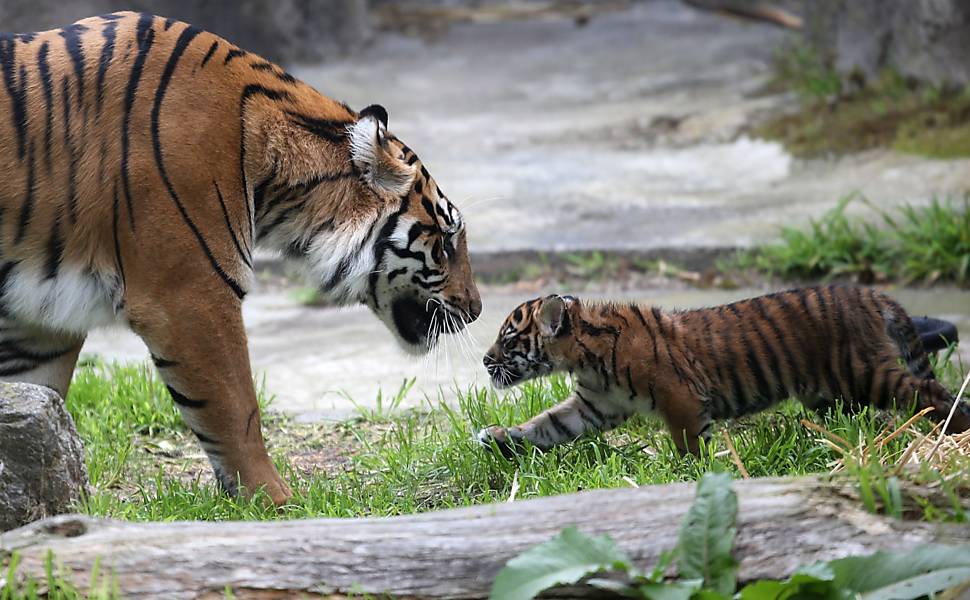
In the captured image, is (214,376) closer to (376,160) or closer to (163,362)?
(163,362)

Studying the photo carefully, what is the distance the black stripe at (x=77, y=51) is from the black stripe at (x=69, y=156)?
0.12 feet

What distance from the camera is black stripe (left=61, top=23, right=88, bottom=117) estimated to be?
12.1ft

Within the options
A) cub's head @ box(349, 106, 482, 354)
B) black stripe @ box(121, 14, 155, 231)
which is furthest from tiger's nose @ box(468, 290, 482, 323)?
black stripe @ box(121, 14, 155, 231)

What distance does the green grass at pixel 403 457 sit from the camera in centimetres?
353

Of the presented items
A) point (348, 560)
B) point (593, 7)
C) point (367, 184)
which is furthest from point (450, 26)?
point (348, 560)

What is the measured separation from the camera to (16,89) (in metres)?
3.70

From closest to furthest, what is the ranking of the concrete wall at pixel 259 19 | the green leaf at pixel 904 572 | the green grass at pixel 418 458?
the green leaf at pixel 904 572 < the green grass at pixel 418 458 < the concrete wall at pixel 259 19

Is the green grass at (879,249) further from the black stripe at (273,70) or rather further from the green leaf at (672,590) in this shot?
the green leaf at (672,590)

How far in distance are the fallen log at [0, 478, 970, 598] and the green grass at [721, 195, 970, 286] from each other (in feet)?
12.8

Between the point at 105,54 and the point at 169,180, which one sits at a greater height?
the point at 105,54

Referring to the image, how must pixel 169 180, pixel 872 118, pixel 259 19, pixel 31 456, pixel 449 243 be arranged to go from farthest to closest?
pixel 259 19 → pixel 872 118 → pixel 449 243 → pixel 169 180 → pixel 31 456

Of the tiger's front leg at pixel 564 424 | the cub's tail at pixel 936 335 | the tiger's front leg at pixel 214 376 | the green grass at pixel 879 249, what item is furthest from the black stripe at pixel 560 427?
the green grass at pixel 879 249

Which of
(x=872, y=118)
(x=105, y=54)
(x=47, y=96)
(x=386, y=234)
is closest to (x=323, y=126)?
(x=386, y=234)

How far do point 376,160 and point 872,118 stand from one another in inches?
223
